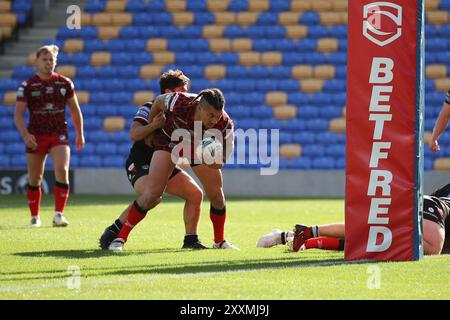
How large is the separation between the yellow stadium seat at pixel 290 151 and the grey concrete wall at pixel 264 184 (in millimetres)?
636

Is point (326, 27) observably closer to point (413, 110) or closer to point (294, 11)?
point (294, 11)

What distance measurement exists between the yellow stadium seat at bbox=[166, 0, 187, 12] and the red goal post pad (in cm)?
1578

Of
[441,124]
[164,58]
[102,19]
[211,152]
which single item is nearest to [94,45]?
[102,19]

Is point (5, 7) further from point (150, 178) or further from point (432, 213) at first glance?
point (432, 213)

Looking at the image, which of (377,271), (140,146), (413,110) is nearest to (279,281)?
(377,271)

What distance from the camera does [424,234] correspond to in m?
8.87

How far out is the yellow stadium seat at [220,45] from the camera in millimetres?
22703

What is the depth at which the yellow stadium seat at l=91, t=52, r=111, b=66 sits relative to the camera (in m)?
22.9

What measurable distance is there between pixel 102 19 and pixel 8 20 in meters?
2.19

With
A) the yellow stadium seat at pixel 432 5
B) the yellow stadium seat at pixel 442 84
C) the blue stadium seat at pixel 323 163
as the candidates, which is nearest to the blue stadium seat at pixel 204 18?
the blue stadium seat at pixel 323 163

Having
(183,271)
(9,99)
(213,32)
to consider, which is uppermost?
(213,32)

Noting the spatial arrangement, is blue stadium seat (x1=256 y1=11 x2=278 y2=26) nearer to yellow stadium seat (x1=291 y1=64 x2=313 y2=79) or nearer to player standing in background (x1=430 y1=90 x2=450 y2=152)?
yellow stadium seat (x1=291 y1=64 x2=313 y2=79)

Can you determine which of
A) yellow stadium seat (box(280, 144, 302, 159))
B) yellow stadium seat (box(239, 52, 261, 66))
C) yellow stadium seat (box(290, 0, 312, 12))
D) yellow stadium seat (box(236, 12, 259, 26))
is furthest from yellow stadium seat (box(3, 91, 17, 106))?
yellow stadium seat (box(290, 0, 312, 12))

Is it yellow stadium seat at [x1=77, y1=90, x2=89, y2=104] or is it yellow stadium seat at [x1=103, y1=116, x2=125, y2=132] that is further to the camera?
yellow stadium seat at [x1=77, y1=90, x2=89, y2=104]
